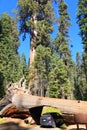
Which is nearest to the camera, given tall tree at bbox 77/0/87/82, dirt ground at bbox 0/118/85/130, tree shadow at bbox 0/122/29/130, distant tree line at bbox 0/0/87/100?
tree shadow at bbox 0/122/29/130

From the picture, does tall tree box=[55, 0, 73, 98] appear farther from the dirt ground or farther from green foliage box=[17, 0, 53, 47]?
the dirt ground

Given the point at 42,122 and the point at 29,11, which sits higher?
the point at 29,11

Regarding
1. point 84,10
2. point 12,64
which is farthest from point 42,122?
point 12,64

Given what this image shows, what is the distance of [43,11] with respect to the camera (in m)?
42.8

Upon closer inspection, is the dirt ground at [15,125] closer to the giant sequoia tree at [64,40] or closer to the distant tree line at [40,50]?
the distant tree line at [40,50]

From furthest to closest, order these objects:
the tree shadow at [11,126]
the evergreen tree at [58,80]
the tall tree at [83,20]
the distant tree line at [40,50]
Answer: the evergreen tree at [58,80]
the distant tree line at [40,50]
the tall tree at [83,20]
the tree shadow at [11,126]

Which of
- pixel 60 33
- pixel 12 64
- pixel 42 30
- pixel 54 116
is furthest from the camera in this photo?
pixel 60 33

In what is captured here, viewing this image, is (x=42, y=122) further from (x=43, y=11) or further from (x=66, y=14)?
(x=66, y=14)

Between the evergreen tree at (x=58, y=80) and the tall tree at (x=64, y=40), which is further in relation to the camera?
the tall tree at (x=64, y=40)

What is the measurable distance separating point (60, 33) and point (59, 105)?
35966mm

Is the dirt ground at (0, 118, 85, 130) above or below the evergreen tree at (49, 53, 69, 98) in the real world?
below

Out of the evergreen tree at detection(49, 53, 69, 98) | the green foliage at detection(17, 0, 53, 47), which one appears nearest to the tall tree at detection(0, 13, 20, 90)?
the green foliage at detection(17, 0, 53, 47)

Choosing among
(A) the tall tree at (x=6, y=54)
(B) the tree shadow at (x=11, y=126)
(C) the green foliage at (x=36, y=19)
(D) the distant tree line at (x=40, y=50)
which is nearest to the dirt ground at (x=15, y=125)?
(B) the tree shadow at (x=11, y=126)

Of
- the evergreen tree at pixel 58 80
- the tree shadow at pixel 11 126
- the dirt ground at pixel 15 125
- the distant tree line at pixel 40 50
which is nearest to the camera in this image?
the tree shadow at pixel 11 126
